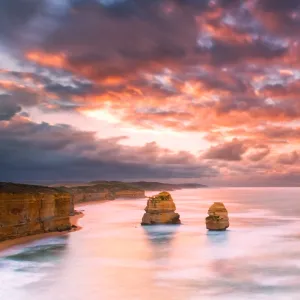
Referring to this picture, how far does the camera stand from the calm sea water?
79.6 ft

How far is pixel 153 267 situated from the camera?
3119cm

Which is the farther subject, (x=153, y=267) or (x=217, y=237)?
(x=217, y=237)

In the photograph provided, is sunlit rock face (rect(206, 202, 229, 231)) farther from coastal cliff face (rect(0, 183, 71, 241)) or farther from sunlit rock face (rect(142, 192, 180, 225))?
coastal cliff face (rect(0, 183, 71, 241))

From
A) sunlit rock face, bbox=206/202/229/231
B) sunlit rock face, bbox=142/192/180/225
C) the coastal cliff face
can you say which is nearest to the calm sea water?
sunlit rock face, bbox=206/202/229/231

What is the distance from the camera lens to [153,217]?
55.0 metres

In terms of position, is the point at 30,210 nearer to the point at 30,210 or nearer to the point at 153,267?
the point at 30,210

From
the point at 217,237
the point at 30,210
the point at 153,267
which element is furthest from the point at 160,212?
the point at 153,267

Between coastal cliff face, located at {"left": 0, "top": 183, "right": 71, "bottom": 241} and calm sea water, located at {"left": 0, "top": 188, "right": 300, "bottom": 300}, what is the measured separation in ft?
8.87

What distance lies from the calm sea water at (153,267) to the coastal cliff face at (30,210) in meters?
2.70

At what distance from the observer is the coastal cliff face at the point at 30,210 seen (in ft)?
131

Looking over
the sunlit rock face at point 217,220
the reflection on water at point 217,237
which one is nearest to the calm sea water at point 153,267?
the reflection on water at point 217,237

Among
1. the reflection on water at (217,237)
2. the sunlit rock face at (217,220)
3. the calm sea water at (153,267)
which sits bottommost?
the calm sea water at (153,267)

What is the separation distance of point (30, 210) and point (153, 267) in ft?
58.9

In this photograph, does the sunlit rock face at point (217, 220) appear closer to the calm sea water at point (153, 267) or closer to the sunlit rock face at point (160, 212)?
the calm sea water at point (153, 267)
